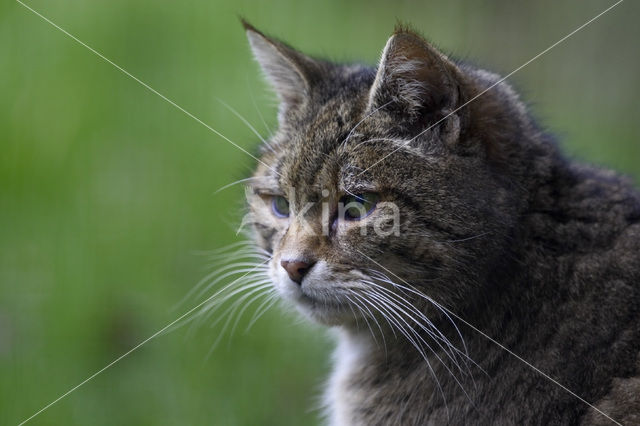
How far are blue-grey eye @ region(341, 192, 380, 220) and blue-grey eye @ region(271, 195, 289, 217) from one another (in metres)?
0.30

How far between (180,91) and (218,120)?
0.33m

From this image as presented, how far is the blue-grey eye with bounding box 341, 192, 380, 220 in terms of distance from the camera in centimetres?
249

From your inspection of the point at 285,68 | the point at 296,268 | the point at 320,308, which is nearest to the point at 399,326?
the point at 320,308

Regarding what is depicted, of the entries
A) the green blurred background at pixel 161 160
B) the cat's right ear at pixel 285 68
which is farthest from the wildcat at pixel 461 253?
the green blurred background at pixel 161 160

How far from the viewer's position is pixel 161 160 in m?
4.57

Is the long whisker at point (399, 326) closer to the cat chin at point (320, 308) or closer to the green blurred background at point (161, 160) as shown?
the cat chin at point (320, 308)

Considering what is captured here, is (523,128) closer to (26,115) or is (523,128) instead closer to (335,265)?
(335,265)

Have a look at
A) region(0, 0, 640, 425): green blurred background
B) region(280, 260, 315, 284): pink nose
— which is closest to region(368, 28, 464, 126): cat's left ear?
region(280, 260, 315, 284): pink nose

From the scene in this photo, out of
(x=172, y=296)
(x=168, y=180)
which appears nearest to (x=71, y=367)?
(x=172, y=296)

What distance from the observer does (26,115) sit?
176 inches

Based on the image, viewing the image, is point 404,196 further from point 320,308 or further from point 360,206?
point 320,308

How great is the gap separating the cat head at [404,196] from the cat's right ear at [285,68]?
322 mm

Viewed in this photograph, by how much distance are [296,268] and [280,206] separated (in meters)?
0.37

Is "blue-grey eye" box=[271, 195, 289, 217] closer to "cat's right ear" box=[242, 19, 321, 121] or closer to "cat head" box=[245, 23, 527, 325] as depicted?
Answer: "cat head" box=[245, 23, 527, 325]
